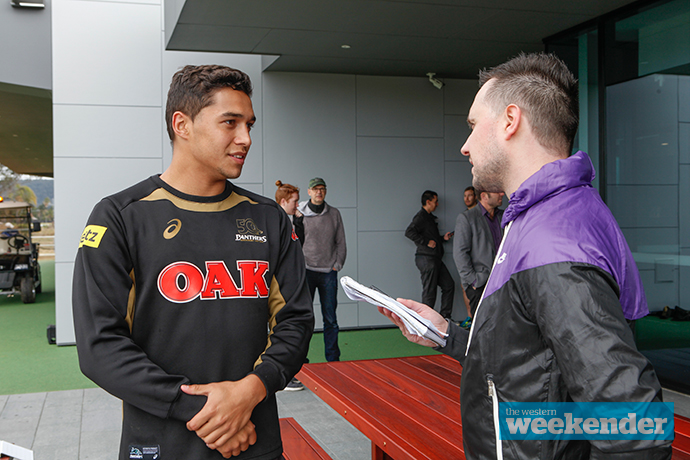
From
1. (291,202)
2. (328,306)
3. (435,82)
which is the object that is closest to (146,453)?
(291,202)

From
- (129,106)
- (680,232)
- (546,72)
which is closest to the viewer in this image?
(546,72)

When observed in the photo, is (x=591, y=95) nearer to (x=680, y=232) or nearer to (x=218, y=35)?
(x=680, y=232)

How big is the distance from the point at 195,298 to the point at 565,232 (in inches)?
36.4

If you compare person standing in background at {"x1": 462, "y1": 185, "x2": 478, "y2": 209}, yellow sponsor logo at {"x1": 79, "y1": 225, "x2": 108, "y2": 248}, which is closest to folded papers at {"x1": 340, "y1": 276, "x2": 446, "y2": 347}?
yellow sponsor logo at {"x1": 79, "y1": 225, "x2": 108, "y2": 248}

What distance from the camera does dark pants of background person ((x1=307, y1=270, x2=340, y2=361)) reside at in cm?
571

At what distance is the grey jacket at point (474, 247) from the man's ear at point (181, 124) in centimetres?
426

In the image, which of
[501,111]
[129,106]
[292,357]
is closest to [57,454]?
[292,357]

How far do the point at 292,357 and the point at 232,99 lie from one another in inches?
29.6

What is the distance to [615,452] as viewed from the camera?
3.15ft

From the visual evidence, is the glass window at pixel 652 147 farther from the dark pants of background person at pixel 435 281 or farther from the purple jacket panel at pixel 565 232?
the purple jacket panel at pixel 565 232

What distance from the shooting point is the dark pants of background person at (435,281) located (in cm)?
749

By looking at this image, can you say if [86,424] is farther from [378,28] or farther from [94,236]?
[378,28]

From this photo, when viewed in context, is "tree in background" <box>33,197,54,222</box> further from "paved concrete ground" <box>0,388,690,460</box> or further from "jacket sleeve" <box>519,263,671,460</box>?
"jacket sleeve" <box>519,263,671,460</box>

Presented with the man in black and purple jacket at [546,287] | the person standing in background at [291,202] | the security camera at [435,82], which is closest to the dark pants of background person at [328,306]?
the person standing in background at [291,202]
